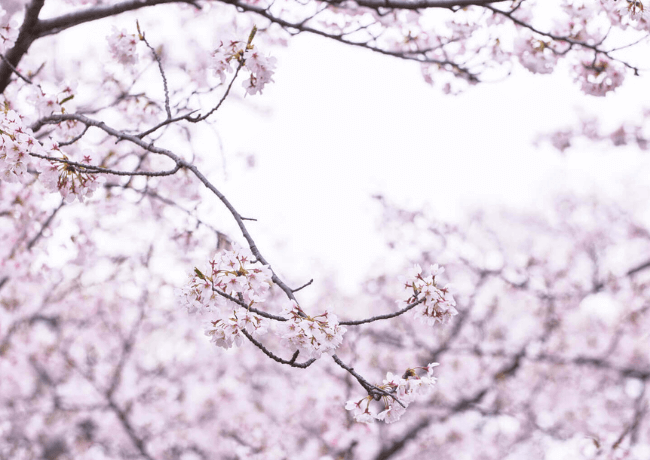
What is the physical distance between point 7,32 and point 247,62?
140cm

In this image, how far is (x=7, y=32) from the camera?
8.56 ft

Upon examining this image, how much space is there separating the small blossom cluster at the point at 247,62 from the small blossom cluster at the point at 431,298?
3.91 ft

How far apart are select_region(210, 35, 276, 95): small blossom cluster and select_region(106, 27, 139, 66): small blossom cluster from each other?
1.00m

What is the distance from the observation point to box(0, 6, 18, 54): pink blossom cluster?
2.59 m

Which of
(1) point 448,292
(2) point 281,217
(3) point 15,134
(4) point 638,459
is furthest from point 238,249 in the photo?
(2) point 281,217

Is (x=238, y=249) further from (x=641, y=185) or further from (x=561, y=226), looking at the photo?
(x=641, y=185)

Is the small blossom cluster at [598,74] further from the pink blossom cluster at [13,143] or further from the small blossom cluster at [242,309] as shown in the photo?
the pink blossom cluster at [13,143]

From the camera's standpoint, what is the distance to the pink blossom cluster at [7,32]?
102 inches

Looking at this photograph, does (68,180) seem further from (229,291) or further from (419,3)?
(419,3)

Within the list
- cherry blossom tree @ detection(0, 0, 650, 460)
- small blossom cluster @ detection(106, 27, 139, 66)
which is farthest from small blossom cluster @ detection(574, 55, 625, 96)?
small blossom cluster @ detection(106, 27, 139, 66)

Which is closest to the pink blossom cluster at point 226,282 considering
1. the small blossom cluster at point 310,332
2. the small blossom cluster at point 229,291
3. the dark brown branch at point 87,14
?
the small blossom cluster at point 229,291

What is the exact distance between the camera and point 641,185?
18391 mm

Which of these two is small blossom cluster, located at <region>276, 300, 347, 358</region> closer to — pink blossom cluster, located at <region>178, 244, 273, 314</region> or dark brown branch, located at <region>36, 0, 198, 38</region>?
pink blossom cluster, located at <region>178, 244, 273, 314</region>

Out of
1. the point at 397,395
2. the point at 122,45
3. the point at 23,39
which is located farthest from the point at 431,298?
the point at 23,39
